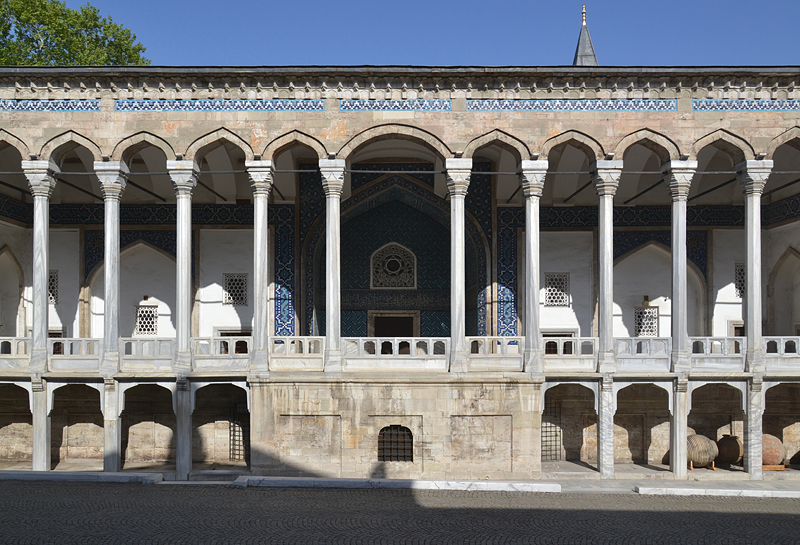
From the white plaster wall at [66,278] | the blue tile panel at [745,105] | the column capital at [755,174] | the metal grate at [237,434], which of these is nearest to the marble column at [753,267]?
the column capital at [755,174]

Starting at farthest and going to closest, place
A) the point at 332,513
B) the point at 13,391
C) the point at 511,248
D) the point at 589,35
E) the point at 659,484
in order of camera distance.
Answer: the point at 589,35
the point at 511,248
the point at 13,391
the point at 659,484
the point at 332,513

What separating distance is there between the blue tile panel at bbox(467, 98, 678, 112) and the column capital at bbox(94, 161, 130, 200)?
6.35 metres

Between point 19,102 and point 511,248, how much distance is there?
1048cm

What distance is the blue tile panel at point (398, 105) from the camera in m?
11.4

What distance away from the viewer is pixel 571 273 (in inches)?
602

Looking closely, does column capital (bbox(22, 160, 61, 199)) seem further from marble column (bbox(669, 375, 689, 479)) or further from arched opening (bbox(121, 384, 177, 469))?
marble column (bbox(669, 375, 689, 479))

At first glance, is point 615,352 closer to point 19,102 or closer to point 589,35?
point 19,102

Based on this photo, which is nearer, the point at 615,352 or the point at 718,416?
the point at 615,352

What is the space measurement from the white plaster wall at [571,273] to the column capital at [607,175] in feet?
13.1

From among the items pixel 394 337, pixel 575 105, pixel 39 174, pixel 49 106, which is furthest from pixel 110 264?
pixel 575 105

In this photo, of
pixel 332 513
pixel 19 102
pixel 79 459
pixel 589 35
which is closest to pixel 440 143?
pixel 332 513

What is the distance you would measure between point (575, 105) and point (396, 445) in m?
6.85

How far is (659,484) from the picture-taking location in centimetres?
1093

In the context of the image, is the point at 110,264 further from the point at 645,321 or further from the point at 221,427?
the point at 645,321
